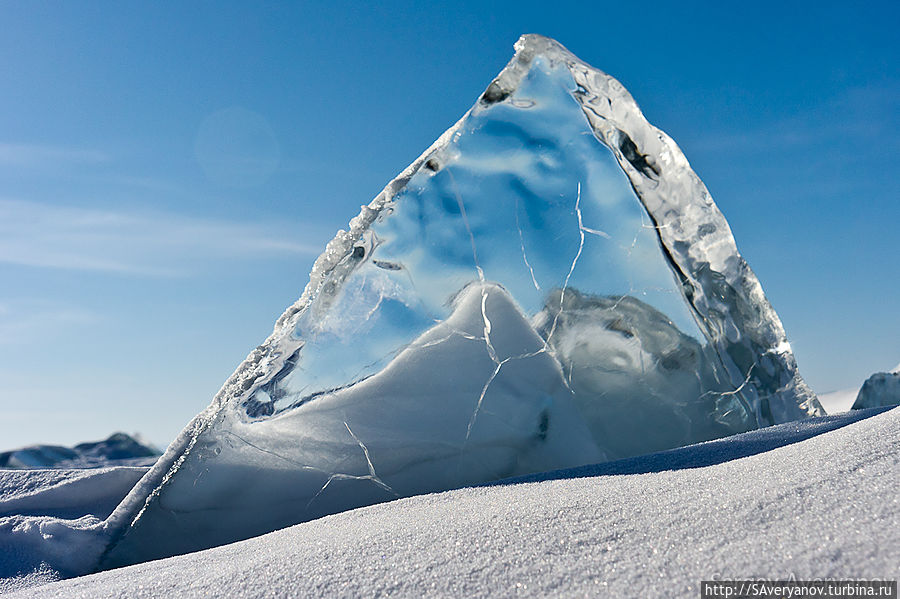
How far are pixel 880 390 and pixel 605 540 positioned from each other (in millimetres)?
3234

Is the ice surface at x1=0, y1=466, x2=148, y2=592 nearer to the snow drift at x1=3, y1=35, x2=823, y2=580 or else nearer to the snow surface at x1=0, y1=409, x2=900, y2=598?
the snow drift at x1=3, y1=35, x2=823, y2=580

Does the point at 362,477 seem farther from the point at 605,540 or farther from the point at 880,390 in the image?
the point at 880,390

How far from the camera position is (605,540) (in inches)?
41.7

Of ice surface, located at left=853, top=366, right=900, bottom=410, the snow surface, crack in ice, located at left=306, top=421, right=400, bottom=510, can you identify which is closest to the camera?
the snow surface

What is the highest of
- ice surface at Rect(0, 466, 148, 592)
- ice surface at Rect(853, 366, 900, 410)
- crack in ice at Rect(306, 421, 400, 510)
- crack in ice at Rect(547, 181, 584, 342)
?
crack in ice at Rect(547, 181, 584, 342)

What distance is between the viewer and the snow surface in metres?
0.92

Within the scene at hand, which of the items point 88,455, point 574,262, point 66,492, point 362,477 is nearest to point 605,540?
point 362,477

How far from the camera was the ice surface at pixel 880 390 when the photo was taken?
346cm

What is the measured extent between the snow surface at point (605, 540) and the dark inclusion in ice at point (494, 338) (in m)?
0.56

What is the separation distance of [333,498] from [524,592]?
1.22 metres

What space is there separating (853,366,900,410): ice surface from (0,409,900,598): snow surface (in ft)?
7.91

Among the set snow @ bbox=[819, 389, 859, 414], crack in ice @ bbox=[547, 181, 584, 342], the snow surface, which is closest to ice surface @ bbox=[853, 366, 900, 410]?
snow @ bbox=[819, 389, 859, 414]

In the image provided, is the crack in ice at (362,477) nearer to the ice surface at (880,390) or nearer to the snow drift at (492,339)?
the snow drift at (492,339)

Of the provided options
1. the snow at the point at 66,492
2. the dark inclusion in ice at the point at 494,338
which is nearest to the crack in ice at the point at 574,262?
the dark inclusion in ice at the point at 494,338
